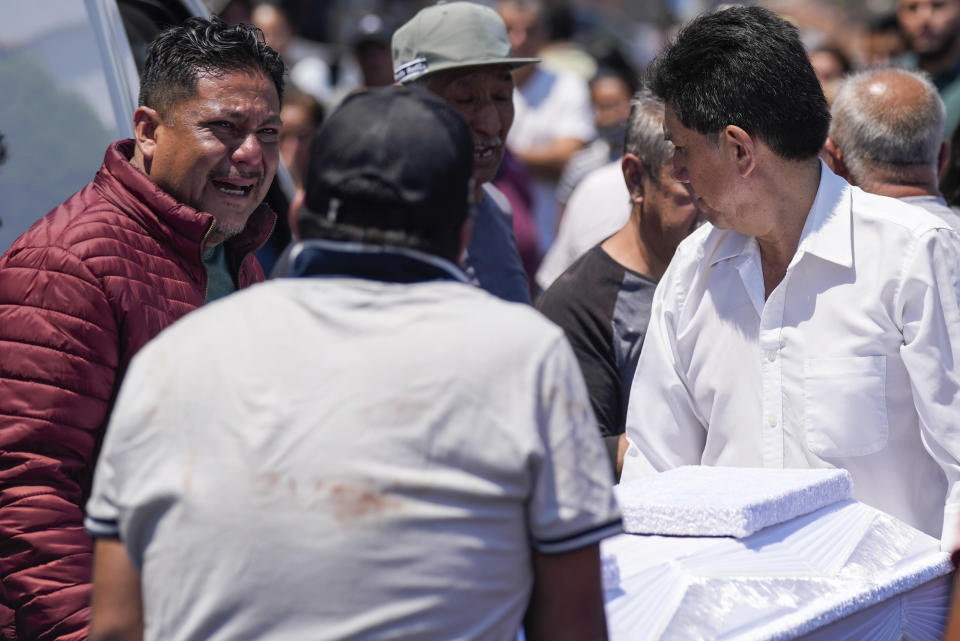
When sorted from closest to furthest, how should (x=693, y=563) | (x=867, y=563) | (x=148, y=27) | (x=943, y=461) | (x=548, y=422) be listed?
1. (x=548, y=422)
2. (x=693, y=563)
3. (x=867, y=563)
4. (x=943, y=461)
5. (x=148, y=27)

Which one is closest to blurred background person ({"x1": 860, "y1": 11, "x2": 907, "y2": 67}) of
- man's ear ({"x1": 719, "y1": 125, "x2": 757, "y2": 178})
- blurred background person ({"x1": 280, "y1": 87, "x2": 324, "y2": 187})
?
blurred background person ({"x1": 280, "y1": 87, "x2": 324, "y2": 187})

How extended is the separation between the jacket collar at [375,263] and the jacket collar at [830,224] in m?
1.29

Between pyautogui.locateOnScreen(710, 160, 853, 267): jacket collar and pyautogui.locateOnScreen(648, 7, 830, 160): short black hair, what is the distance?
3.7 inches

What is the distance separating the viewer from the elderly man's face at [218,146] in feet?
9.39

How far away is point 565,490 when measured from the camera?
5.32ft

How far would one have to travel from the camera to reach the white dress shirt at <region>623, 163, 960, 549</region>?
2.61m

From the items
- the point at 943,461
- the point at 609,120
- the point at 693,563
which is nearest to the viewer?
the point at 693,563

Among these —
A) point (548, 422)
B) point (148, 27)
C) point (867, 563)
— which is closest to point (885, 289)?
point (867, 563)

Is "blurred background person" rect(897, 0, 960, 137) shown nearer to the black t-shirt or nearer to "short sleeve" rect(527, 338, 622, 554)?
the black t-shirt

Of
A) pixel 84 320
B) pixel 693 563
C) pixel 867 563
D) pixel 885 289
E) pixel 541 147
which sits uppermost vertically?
pixel 84 320

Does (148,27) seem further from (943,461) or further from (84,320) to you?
(943,461)

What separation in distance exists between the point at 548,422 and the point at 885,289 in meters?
1.33

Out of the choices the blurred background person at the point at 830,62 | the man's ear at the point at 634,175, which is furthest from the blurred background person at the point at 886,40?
the man's ear at the point at 634,175

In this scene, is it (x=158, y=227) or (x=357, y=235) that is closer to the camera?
(x=357, y=235)
